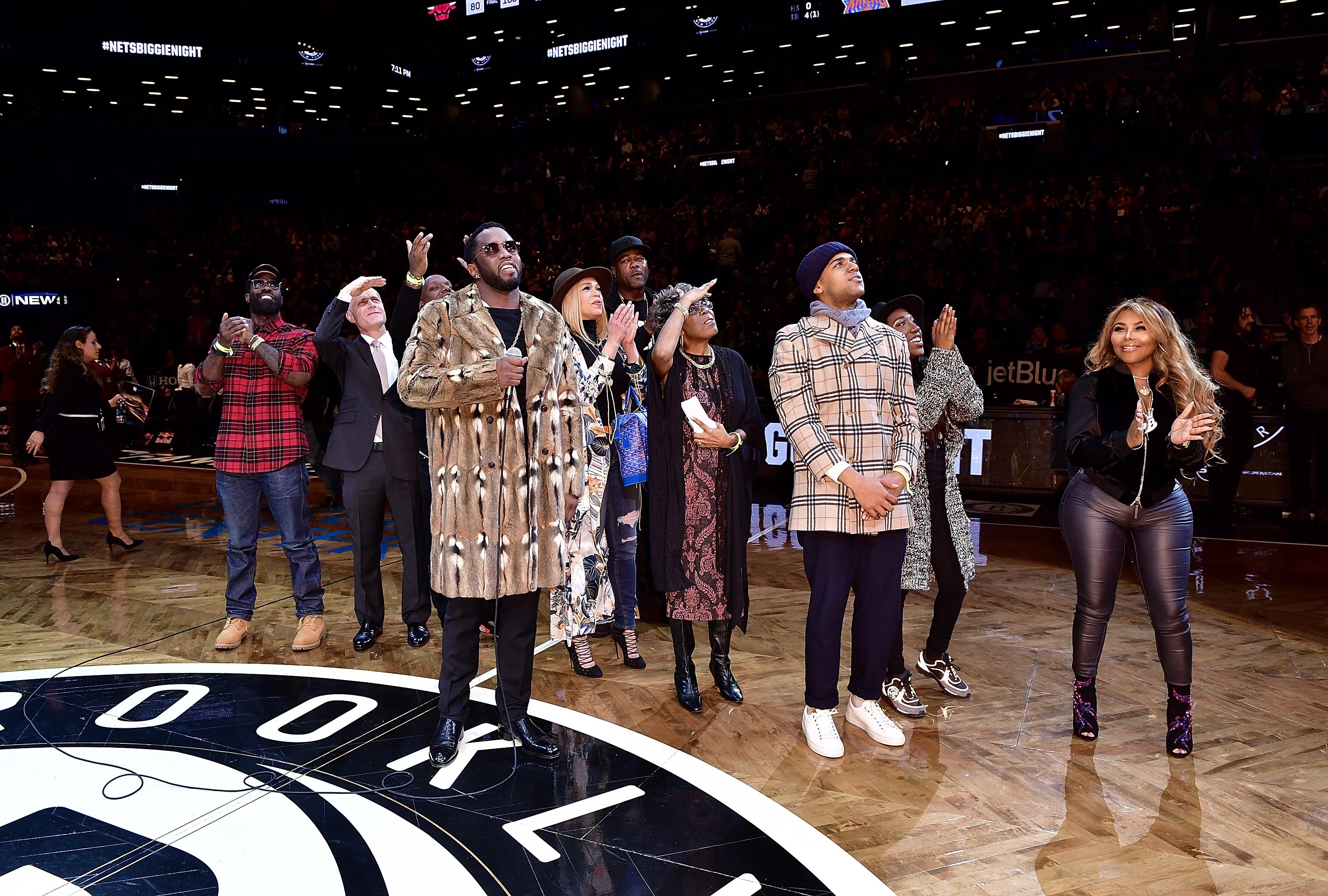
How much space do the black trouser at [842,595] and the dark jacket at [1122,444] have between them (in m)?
0.68

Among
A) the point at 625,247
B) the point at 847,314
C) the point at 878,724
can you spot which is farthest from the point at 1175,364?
the point at 625,247

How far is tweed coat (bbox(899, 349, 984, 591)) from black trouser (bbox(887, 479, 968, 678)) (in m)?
0.01

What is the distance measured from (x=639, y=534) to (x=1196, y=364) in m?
2.33

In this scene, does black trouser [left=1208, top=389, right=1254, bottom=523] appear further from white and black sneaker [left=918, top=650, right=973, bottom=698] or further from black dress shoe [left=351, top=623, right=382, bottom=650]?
black dress shoe [left=351, top=623, right=382, bottom=650]

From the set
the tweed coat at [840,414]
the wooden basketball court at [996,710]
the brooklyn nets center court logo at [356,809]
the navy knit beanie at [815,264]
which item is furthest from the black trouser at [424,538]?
the navy knit beanie at [815,264]

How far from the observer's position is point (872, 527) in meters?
3.07

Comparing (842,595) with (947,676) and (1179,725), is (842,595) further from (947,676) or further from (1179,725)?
(1179,725)

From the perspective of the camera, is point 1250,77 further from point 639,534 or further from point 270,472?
point 270,472

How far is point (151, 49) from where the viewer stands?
23797 mm

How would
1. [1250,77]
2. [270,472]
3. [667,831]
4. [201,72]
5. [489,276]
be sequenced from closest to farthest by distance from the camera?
[667,831] < [489,276] < [270,472] < [1250,77] < [201,72]

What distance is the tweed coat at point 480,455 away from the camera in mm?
2922

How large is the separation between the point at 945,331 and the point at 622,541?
160 cm

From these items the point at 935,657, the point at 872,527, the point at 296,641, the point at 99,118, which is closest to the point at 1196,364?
the point at 872,527

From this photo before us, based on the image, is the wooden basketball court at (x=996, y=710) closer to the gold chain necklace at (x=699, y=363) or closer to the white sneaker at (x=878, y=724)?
the white sneaker at (x=878, y=724)
